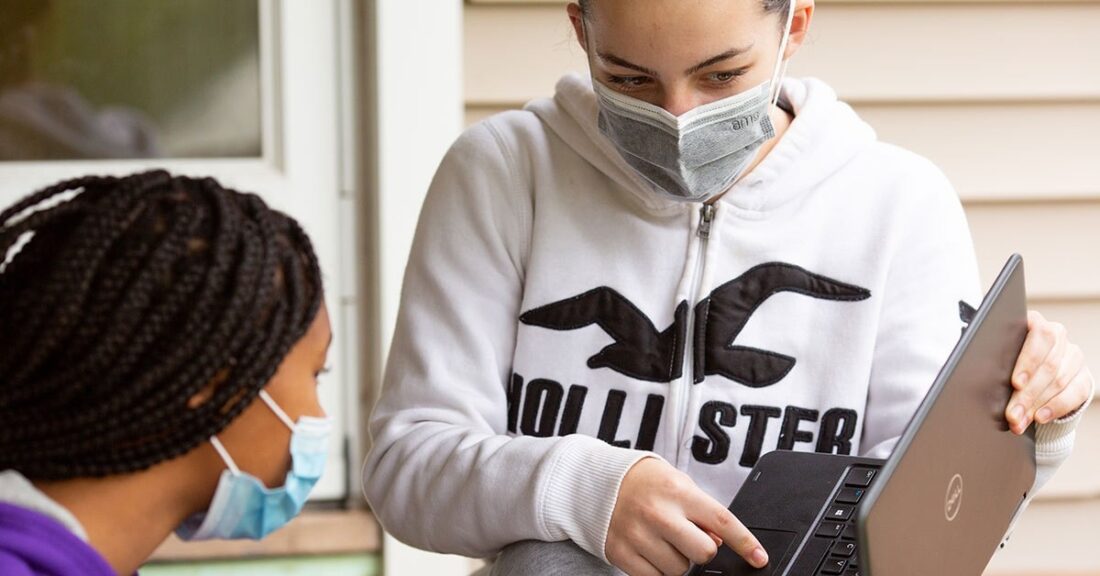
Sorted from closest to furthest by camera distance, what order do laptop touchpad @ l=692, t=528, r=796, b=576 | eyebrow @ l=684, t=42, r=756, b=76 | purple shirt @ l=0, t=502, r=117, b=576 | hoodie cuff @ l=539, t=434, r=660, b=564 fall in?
purple shirt @ l=0, t=502, r=117, b=576
laptop touchpad @ l=692, t=528, r=796, b=576
hoodie cuff @ l=539, t=434, r=660, b=564
eyebrow @ l=684, t=42, r=756, b=76

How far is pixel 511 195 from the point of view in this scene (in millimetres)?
1678

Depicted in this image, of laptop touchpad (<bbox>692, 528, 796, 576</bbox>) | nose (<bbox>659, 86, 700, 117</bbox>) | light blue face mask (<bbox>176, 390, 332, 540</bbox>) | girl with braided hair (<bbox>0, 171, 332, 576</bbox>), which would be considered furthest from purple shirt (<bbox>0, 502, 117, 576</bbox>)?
nose (<bbox>659, 86, 700, 117</bbox>)

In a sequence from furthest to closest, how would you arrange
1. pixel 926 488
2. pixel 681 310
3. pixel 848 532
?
pixel 681 310, pixel 848 532, pixel 926 488

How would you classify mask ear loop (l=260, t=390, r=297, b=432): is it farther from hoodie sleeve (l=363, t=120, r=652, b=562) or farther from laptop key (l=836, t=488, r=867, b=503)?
laptop key (l=836, t=488, r=867, b=503)

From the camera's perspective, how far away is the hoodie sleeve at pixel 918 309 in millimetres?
1583

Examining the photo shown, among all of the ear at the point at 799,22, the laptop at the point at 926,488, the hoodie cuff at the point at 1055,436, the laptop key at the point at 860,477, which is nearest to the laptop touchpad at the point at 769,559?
the laptop at the point at 926,488

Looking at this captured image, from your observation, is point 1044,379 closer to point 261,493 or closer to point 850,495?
point 850,495

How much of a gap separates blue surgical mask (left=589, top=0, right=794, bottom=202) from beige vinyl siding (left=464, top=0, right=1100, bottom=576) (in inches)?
38.1

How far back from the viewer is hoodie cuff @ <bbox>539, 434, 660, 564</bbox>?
4.48 ft

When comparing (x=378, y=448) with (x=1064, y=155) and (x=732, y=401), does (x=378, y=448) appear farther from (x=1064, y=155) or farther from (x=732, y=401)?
(x=1064, y=155)

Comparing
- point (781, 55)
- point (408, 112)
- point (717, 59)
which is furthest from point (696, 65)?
point (408, 112)

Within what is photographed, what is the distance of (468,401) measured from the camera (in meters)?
1.59

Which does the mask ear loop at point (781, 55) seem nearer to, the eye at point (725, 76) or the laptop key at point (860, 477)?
the eye at point (725, 76)

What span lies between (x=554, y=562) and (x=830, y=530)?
294mm
